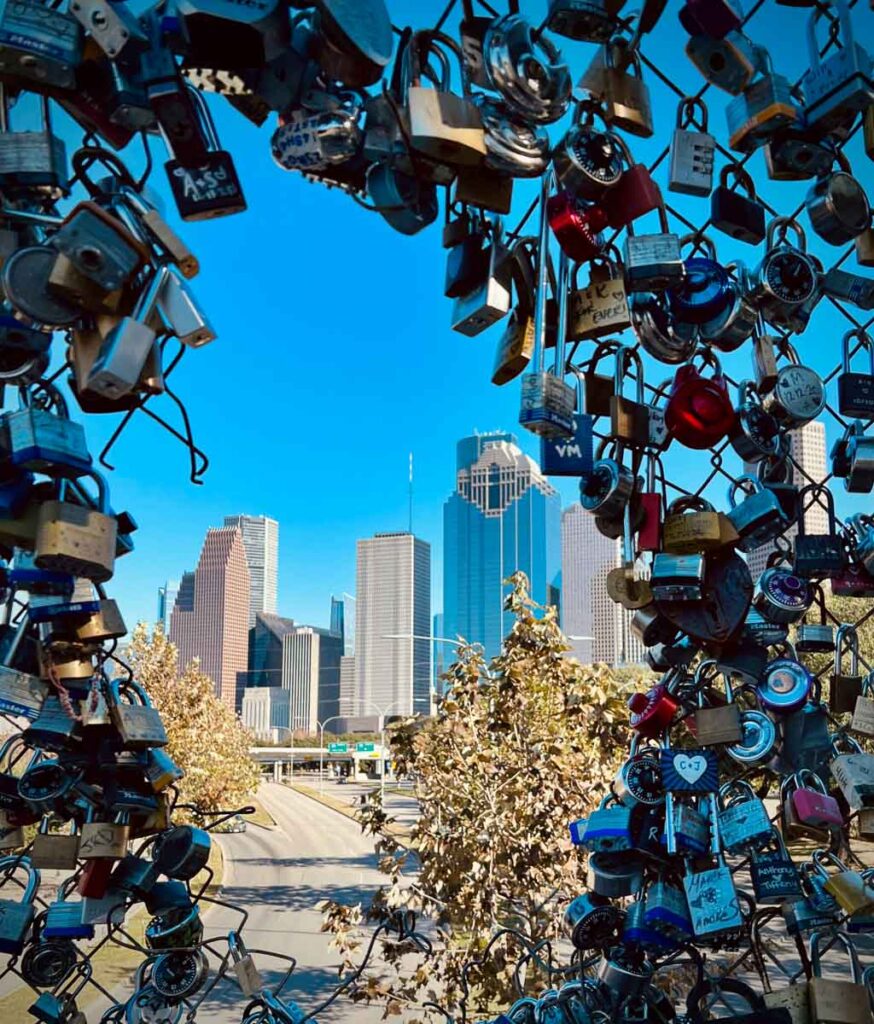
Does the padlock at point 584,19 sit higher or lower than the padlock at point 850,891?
higher

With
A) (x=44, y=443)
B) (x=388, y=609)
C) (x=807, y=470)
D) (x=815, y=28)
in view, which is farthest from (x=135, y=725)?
(x=388, y=609)

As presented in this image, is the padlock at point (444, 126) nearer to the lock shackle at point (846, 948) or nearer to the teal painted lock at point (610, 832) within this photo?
the teal painted lock at point (610, 832)

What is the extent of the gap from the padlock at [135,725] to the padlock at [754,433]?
3.63ft

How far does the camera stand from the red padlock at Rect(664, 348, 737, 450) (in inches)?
66.4

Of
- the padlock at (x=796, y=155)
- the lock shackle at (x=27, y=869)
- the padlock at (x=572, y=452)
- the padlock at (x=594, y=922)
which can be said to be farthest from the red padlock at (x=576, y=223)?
the lock shackle at (x=27, y=869)

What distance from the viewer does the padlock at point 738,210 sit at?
1.70 metres

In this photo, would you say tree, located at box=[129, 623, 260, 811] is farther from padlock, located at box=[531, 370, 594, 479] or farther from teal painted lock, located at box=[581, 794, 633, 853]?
padlock, located at box=[531, 370, 594, 479]

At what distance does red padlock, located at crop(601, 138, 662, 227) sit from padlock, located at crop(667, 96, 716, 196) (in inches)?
3.8

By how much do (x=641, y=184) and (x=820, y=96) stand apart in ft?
1.20

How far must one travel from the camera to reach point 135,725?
145cm

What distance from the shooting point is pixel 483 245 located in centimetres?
148

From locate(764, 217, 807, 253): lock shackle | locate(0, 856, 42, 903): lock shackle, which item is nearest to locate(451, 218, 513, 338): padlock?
locate(764, 217, 807, 253): lock shackle

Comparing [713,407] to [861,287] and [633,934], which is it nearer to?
[861,287]

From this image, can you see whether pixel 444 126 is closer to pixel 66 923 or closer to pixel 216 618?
pixel 66 923
